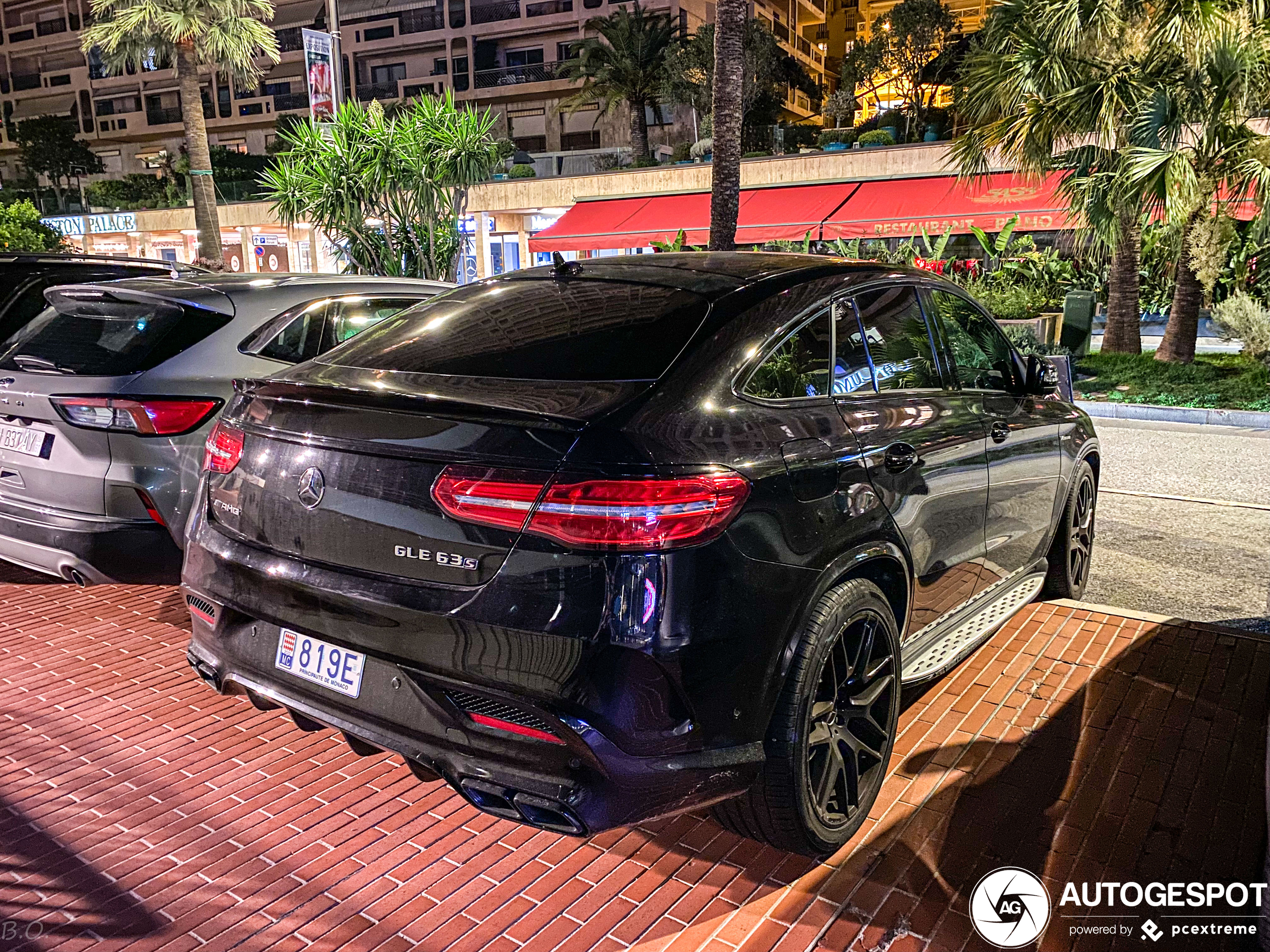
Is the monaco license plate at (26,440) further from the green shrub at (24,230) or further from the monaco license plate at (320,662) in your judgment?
the green shrub at (24,230)

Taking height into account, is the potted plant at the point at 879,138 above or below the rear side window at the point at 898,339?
above

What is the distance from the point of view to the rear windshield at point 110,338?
158 inches

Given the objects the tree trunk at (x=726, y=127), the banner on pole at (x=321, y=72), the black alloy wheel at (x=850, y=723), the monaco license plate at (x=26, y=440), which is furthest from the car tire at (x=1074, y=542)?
the banner on pole at (x=321, y=72)

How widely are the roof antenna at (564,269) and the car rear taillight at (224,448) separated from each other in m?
1.18

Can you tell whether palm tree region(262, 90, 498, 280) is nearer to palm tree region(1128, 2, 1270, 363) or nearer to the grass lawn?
palm tree region(1128, 2, 1270, 363)

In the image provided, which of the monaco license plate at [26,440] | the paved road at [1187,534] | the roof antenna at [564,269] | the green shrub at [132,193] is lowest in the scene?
the paved road at [1187,534]

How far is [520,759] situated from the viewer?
2215 millimetres

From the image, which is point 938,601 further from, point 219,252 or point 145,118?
point 145,118

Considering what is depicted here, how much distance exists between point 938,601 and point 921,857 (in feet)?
3.00

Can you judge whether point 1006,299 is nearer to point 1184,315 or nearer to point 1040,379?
point 1184,315

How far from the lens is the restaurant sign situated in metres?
42.8

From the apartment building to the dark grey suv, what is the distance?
3568 centimetres

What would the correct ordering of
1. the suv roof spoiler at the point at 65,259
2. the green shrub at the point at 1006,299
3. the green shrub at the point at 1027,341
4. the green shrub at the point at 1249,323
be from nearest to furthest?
the suv roof spoiler at the point at 65,259 → the green shrub at the point at 1027,341 → the green shrub at the point at 1249,323 → the green shrub at the point at 1006,299

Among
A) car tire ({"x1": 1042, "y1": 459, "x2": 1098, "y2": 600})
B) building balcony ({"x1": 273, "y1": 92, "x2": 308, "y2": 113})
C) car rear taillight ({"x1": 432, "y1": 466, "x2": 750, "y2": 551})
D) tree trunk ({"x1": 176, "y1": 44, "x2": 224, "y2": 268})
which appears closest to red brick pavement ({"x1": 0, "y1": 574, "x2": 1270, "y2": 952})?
car tire ({"x1": 1042, "y1": 459, "x2": 1098, "y2": 600})
